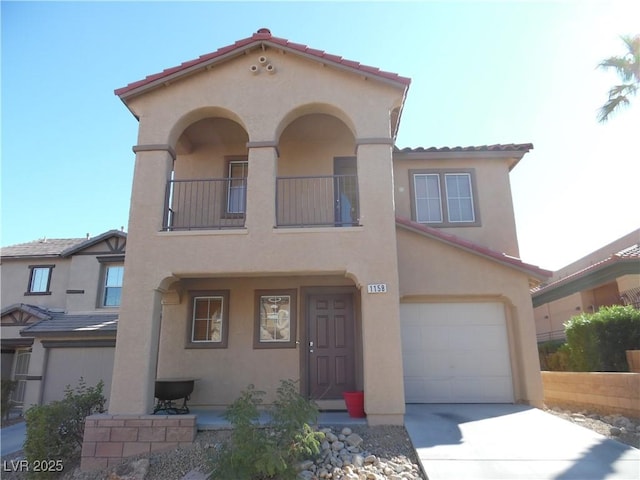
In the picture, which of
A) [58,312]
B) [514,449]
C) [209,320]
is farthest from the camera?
[58,312]

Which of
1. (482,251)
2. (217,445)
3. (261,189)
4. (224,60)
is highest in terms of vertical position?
(224,60)

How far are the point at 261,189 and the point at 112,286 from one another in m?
12.2

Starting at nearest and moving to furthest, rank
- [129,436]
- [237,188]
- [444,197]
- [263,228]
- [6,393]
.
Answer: [129,436], [263,228], [237,188], [444,197], [6,393]

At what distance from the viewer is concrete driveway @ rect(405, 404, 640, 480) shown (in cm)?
576

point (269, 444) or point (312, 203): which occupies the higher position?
point (312, 203)

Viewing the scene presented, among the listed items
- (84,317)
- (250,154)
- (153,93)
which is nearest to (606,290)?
(250,154)

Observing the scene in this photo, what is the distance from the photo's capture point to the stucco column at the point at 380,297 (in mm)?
7754

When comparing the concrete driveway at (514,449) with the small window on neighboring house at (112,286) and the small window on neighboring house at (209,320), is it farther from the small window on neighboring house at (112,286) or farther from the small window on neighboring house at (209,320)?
the small window on neighboring house at (112,286)

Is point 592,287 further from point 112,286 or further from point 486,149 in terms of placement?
point 112,286

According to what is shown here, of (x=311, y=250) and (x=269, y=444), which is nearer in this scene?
(x=269, y=444)

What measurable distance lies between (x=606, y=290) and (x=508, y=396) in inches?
397

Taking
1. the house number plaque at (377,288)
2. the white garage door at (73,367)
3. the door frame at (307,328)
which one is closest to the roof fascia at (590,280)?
the door frame at (307,328)

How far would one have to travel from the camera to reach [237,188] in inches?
444

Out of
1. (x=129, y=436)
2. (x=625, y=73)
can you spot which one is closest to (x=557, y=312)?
(x=625, y=73)
